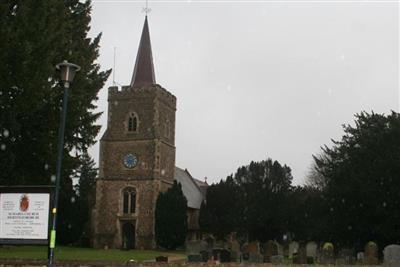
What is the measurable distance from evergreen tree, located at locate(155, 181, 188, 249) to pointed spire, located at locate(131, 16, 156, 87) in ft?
35.1

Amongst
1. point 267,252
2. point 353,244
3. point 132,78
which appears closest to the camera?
point 267,252

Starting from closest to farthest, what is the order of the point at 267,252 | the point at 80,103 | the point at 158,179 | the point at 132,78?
the point at 80,103 < the point at 267,252 < the point at 158,179 < the point at 132,78

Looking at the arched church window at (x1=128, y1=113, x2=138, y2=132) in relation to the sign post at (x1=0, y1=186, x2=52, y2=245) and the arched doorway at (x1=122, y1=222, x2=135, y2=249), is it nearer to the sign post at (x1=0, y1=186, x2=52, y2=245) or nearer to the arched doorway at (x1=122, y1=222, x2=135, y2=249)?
the arched doorway at (x1=122, y1=222, x2=135, y2=249)

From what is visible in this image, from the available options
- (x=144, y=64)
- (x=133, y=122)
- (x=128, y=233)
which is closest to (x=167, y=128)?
(x=133, y=122)

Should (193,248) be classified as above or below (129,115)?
below

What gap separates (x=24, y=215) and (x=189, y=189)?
1919 inches

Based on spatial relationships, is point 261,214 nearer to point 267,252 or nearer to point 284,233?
point 284,233

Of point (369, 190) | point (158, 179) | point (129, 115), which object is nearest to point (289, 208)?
point (158, 179)

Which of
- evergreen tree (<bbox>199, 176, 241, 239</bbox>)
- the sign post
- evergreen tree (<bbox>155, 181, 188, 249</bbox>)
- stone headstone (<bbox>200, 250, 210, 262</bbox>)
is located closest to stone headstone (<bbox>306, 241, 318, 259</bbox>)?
stone headstone (<bbox>200, 250, 210, 262</bbox>)

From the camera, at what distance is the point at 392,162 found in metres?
30.0

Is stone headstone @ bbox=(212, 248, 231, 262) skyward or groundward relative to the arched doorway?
groundward

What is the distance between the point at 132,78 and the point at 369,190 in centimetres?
2880

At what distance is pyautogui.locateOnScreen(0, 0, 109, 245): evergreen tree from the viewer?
16.0m

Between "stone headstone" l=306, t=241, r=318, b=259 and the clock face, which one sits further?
the clock face
